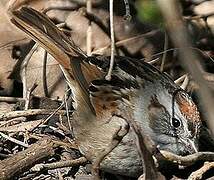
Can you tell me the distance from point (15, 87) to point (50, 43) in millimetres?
539

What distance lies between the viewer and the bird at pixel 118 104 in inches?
90.5

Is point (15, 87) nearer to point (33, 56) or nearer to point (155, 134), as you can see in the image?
point (33, 56)

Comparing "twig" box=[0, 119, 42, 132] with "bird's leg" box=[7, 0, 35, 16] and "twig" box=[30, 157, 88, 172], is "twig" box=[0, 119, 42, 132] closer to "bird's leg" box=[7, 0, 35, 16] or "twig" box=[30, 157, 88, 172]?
"twig" box=[30, 157, 88, 172]

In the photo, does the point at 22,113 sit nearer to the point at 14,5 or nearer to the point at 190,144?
the point at 14,5

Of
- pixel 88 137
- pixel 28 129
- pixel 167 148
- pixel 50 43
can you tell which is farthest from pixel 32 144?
pixel 167 148

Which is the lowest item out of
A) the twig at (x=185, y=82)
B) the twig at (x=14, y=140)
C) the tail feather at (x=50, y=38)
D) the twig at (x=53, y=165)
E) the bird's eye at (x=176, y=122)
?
the twig at (x=53, y=165)

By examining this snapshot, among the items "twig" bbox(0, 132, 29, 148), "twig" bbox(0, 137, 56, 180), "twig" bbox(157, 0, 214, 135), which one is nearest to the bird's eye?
"twig" bbox(0, 137, 56, 180)

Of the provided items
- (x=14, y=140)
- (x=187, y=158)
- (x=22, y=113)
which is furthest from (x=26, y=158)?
(x=187, y=158)

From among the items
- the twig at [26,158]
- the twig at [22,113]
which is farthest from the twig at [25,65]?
the twig at [26,158]

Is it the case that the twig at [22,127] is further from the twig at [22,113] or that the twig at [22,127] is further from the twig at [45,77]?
the twig at [45,77]

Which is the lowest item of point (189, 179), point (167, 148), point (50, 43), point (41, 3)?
point (189, 179)

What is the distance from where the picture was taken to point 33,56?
303 centimetres

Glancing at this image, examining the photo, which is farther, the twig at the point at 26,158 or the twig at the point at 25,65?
the twig at the point at 25,65

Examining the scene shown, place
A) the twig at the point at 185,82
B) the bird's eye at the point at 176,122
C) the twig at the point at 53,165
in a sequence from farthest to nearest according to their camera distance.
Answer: the twig at the point at 185,82, the twig at the point at 53,165, the bird's eye at the point at 176,122
